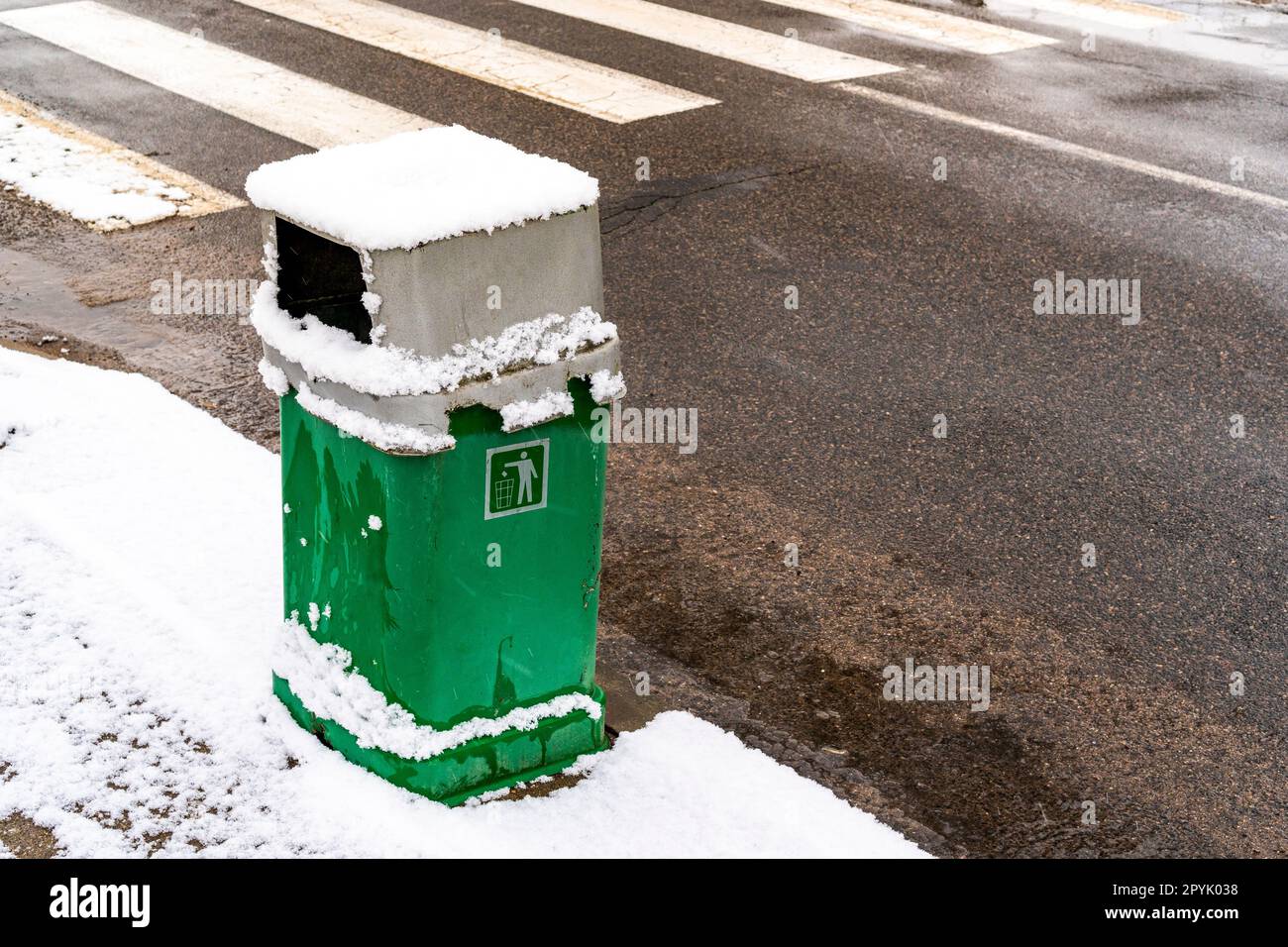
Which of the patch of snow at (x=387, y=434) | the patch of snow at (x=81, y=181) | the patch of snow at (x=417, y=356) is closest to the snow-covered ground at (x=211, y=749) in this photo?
the patch of snow at (x=387, y=434)

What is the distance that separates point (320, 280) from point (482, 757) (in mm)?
1128

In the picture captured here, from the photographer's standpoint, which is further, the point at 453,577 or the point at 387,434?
the point at 453,577

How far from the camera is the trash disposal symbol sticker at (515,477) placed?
311 centimetres

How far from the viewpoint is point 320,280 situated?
3402 mm

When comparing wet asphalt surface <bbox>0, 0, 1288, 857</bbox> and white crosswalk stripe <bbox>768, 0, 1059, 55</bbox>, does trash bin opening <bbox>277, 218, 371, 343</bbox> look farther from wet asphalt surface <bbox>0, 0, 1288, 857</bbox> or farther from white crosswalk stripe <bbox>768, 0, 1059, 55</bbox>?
white crosswalk stripe <bbox>768, 0, 1059, 55</bbox>

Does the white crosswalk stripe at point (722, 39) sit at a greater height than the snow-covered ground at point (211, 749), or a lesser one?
greater

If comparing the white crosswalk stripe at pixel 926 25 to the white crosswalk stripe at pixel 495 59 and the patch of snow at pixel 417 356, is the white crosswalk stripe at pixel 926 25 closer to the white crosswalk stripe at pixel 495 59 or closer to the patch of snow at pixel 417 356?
the white crosswalk stripe at pixel 495 59

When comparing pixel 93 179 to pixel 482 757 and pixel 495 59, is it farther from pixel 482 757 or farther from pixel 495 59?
pixel 482 757

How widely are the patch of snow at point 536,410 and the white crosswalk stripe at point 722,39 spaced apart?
6673 mm

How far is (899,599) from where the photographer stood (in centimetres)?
444

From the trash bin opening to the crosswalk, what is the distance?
425 centimetres

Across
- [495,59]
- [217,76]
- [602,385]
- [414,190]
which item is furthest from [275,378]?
[495,59]

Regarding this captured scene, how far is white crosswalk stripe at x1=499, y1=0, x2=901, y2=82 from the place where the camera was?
31.3ft
